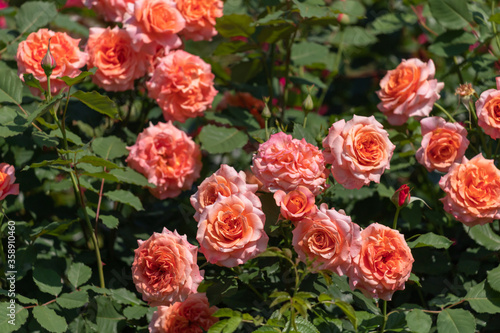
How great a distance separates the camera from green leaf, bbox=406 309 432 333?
1.44 metres

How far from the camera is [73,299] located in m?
1.60

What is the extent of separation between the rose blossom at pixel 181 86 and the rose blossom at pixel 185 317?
649 mm

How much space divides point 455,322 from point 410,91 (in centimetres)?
68

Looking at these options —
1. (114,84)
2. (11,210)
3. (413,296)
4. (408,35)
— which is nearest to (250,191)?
(114,84)

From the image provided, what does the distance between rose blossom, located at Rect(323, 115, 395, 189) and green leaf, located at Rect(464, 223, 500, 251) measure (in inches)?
19.1

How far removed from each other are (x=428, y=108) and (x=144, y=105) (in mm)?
1068

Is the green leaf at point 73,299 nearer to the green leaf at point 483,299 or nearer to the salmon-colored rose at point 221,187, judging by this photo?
the salmon-colored rose at point 221,187

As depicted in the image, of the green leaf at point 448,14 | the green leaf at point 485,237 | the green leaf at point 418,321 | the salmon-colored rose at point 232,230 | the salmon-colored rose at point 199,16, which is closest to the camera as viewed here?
the salmon-colored rose at point 232,230

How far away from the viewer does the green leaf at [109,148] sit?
1835 mm

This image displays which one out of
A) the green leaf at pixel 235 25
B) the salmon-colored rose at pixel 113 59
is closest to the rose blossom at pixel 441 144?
the green leaf at pixel 235 25

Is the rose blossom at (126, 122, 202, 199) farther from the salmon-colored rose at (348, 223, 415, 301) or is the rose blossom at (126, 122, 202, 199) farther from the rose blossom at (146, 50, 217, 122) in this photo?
the salmon-colored rose at (348, 223, 415, 301)

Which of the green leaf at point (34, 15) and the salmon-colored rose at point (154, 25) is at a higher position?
the salmon-colored rose at point (154, 25)

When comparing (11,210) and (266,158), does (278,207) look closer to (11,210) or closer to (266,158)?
(266,158)

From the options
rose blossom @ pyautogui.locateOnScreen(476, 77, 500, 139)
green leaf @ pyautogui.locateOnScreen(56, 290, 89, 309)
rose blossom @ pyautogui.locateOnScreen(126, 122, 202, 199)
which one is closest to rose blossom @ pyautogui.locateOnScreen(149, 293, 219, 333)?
green leaf @ pyautogui.locateOnScreen(56, 290, 89, 309)
